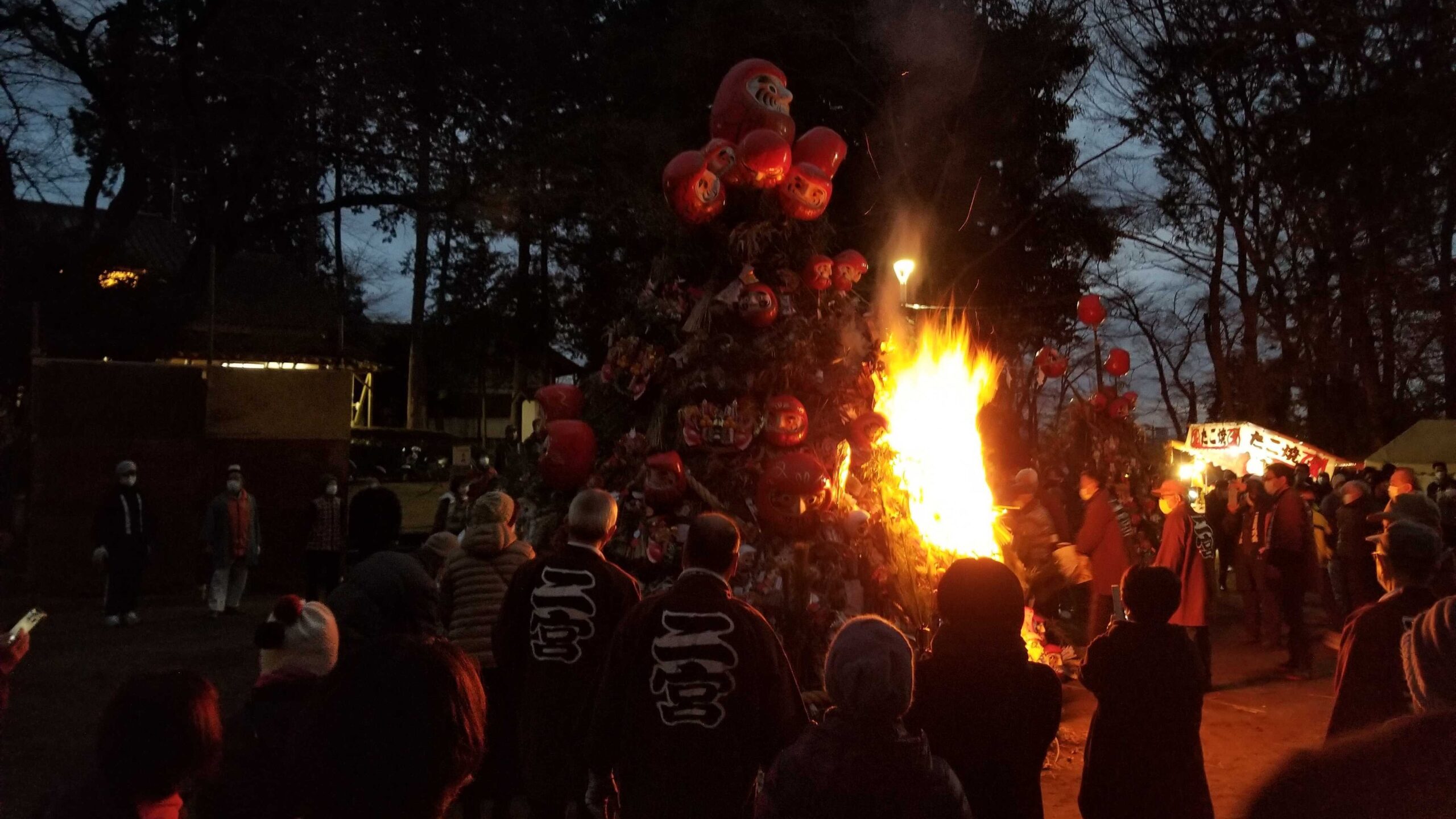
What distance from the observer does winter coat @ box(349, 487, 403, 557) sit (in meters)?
5.97

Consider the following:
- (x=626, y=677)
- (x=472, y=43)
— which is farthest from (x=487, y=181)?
(x=626, y=677)

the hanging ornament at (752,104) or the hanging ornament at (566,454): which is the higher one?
the hanging ornament at (752,104)

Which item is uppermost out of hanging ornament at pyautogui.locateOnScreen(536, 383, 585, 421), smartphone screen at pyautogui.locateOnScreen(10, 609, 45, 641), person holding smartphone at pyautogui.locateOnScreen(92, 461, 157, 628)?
hanging ornament at pyautogui.locateOnScreen(536, 383, 585, 421)

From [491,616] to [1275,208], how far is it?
26.7 m

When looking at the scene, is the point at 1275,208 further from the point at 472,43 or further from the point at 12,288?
the point at 12,288

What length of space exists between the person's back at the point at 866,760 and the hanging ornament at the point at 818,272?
553 cm

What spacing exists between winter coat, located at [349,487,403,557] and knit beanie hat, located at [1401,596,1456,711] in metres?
4.81

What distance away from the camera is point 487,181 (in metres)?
20.8

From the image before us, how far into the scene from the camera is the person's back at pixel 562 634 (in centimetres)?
454

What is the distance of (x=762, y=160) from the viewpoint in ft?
24.8

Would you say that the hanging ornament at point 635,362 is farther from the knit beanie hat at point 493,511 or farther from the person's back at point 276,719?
the person's back at point 276,719

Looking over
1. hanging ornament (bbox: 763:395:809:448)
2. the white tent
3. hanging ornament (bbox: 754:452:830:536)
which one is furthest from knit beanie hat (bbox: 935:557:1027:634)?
the white tent

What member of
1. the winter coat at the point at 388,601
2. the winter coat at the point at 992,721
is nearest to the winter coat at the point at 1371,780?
the winter coat at the point at 992,721

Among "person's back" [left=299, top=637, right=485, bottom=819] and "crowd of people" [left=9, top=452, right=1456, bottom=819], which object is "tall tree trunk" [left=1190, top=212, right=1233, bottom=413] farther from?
"person's back" [left=299, top=637, right=485, bottom=819]
